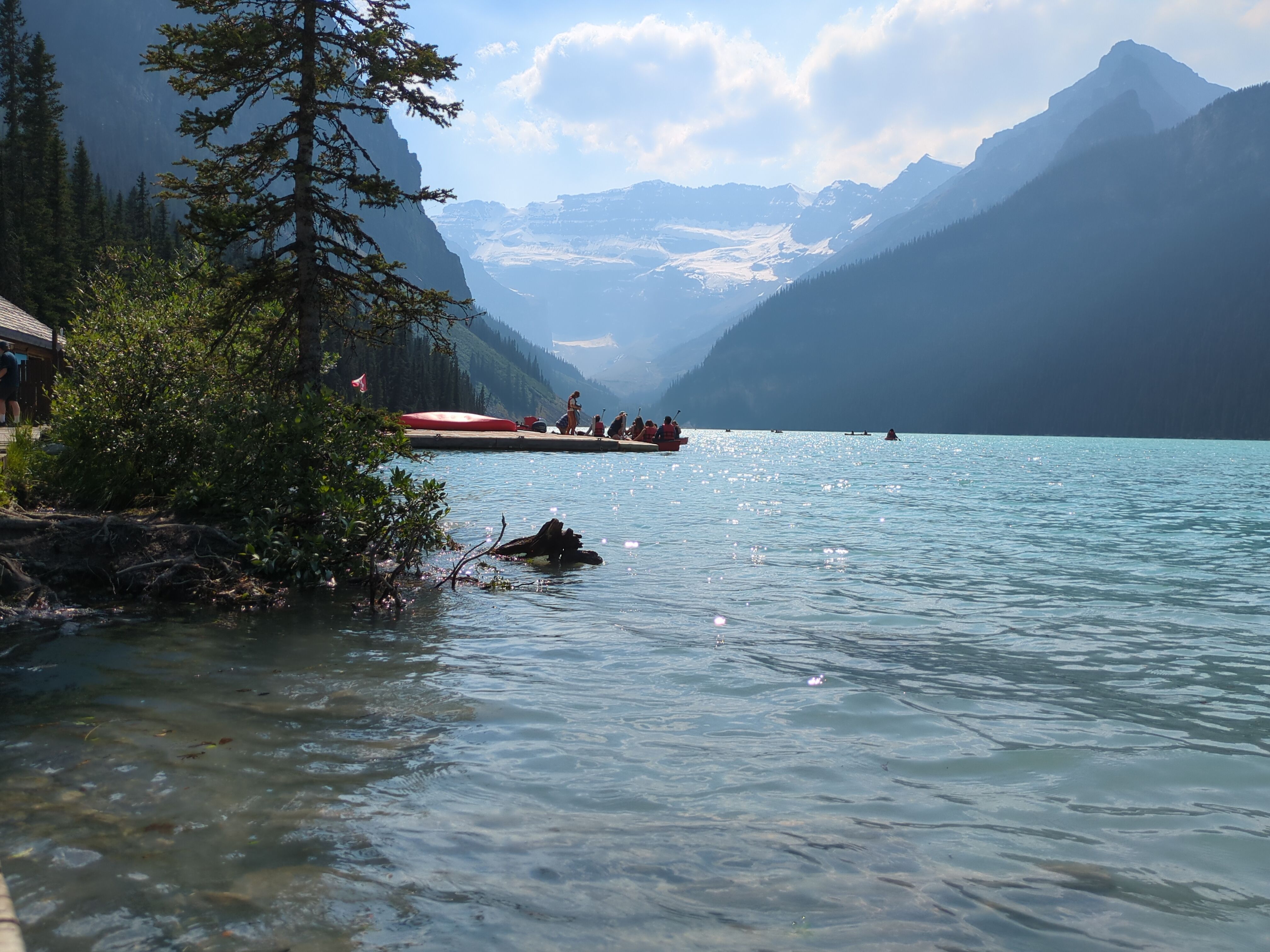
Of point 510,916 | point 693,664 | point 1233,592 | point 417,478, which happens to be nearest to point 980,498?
point 1233,592

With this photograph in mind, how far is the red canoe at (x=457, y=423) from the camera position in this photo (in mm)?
54469

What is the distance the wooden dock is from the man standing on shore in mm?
20710

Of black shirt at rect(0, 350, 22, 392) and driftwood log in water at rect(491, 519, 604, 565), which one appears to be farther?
black shirt at rect(0, 350, 22, 392)

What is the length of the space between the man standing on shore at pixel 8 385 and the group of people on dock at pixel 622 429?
3100 cm

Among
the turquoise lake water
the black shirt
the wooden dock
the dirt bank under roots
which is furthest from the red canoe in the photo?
the turquoise lake water

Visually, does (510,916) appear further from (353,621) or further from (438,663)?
(353,621)

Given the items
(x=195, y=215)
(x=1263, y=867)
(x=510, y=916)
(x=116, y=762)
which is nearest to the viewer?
(x=510, y=916)

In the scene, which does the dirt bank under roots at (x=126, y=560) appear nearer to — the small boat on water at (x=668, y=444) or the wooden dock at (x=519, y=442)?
the wooden dock at (x=519, y=442)

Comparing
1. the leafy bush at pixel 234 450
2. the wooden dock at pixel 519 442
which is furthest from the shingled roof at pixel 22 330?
the wooden dock at pixel 519 442

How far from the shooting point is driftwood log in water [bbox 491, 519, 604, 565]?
52.3 ft

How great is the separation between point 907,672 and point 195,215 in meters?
12.3

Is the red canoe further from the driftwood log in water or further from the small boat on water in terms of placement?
the driftwood log in water

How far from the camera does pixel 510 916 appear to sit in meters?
4.24

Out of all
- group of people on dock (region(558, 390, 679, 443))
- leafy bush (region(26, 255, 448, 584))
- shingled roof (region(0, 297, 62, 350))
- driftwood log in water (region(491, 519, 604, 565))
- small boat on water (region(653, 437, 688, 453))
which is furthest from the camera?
small boat on water (region(653, 437, 688, 453))
